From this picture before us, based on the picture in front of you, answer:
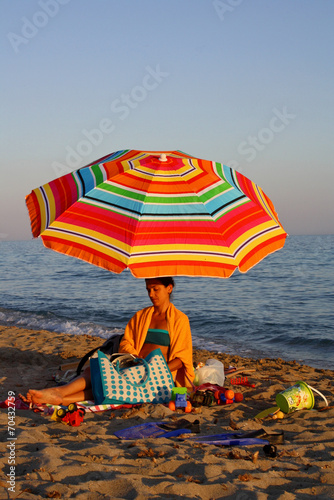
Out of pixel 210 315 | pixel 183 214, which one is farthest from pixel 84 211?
pixel 210 315

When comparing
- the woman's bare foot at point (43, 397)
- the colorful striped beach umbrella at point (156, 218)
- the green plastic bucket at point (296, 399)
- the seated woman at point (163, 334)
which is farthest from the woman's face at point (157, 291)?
the green plastic bucket at point (296, 399)

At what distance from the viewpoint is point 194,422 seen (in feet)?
13.5

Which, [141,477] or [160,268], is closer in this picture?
[141,477]

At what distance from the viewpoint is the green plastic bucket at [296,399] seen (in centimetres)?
477

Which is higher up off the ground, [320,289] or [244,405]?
[320,289]

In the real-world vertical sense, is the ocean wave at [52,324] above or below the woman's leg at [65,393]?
above

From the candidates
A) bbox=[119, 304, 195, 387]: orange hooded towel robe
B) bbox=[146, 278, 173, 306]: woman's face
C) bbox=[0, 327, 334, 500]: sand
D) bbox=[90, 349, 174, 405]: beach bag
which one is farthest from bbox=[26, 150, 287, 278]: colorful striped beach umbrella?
bbox=[0, 327, 334, 500]: sand

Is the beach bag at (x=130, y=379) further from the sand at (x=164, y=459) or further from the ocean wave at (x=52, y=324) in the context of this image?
the ocean wave at (x=52, y=324)

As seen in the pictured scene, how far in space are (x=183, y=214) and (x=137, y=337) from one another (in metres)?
1.68

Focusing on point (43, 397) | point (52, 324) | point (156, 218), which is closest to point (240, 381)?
point (43, 397)

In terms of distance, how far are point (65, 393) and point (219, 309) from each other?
35.0ft

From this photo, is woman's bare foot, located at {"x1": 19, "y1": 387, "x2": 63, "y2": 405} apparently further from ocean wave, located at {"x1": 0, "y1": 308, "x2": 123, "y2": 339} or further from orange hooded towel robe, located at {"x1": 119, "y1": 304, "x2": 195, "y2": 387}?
ocean wave, located at {"x1": 0, "y1": 308, "x2": 123, "y2": 339}

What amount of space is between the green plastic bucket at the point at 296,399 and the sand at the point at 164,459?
0.22 ft

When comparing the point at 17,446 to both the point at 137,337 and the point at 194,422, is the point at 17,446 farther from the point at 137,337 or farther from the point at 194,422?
the point at 137,337
